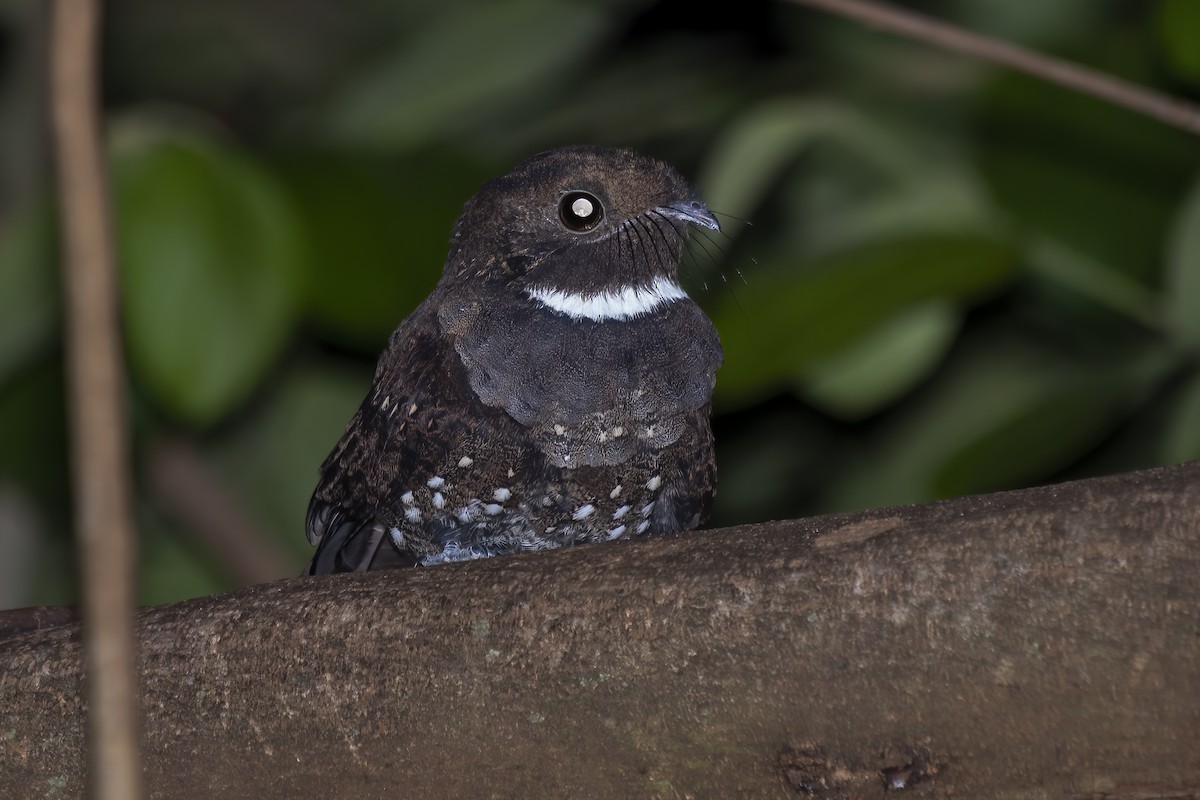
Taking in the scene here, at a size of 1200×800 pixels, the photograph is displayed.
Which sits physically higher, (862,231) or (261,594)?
(862,231)

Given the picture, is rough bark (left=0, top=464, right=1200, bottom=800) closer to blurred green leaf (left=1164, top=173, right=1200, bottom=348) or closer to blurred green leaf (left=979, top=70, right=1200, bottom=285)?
blurred green leaf (left=1164, top=173, right=1200, bottom=348)

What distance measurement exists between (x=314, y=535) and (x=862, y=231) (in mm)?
1782

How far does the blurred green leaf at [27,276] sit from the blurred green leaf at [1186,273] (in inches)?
106

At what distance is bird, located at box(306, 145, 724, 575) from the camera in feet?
9.46

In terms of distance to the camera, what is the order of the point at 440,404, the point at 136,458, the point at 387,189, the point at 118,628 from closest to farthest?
the point at 118,628 → the point at 440,404 → the point at 387,189 → the point at 136,458

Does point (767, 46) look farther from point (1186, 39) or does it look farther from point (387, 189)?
point (1186, 39)

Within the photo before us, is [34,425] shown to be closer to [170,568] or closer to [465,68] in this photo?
[170,568]

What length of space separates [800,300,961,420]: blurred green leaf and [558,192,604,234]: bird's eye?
105 cm

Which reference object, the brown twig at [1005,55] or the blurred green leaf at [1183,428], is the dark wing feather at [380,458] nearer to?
the brown twig at [1005,55]

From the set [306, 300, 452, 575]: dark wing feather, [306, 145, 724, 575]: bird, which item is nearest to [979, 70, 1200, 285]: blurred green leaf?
[306, 145, 724, 575]: bird

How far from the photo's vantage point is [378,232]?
3.79 meters

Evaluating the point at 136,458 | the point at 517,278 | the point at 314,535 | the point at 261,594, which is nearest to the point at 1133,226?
the point at 517,278

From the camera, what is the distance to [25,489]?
4.59m

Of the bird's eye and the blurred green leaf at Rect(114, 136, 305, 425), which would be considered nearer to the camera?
the bird's eye
